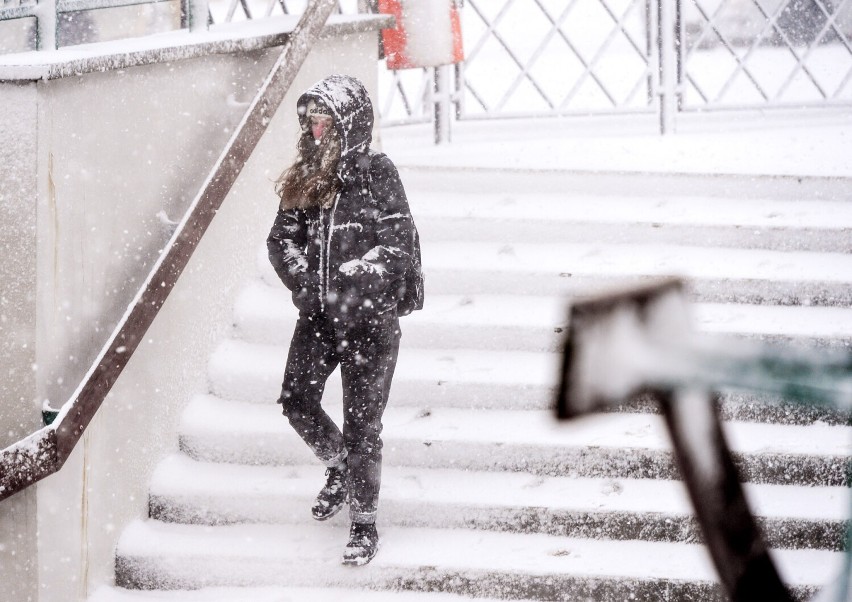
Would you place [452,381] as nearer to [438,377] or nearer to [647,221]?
[438,377]

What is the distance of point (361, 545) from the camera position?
11.1 feet

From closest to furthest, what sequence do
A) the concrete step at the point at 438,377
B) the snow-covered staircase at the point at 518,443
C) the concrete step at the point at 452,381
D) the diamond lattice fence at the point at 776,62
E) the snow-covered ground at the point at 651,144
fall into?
1. the snow-covered staircase at the point at 518,443
2. the concrete step at the point at 452,381
3. the concrete step at the point at 438,377
4. the snow-covered ground at the point at 651,144
5. the diamond lattice fence at the point at 776,62

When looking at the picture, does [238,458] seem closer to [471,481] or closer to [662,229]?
[471,481]

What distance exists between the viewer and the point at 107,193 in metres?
3.40

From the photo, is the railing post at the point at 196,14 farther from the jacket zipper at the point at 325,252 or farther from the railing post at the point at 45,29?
the jacket zipper at the point at 325,252

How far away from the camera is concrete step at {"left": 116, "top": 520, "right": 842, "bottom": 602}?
331 centimetres

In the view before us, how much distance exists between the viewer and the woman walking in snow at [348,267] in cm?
317

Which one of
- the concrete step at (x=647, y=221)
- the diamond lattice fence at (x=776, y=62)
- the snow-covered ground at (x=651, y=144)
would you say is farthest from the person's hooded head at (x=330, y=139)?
the diamond lattice fence at (x=776, y=62)

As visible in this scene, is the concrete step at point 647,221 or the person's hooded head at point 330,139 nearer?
the person's hooded head at point 330,139

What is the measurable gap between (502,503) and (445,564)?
0.32 metres

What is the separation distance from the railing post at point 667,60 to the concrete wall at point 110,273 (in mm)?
2778

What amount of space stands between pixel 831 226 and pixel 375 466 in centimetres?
251

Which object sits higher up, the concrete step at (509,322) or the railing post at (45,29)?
the railing post at (45,29)

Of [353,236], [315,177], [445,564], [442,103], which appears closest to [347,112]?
[315,177]
